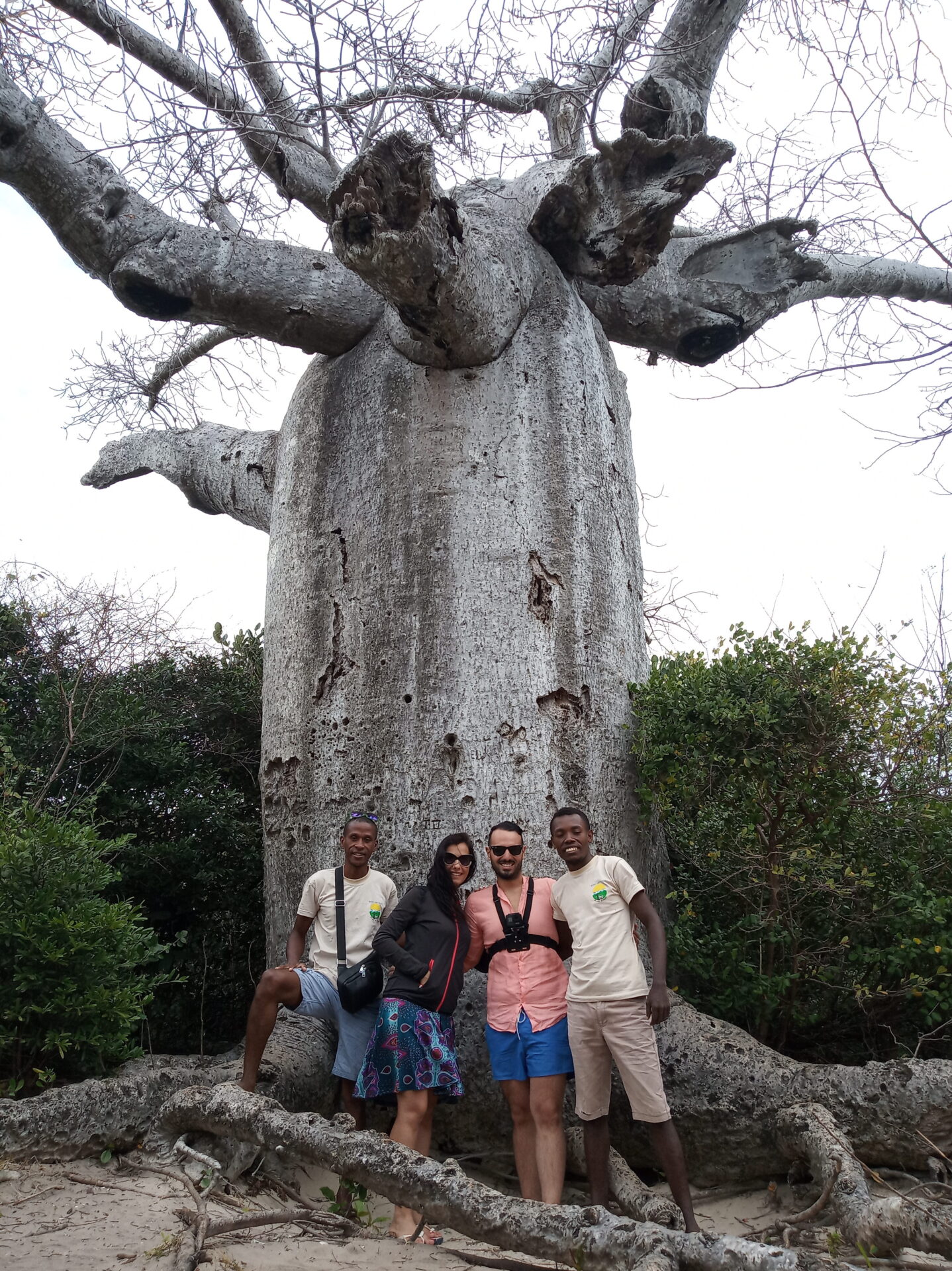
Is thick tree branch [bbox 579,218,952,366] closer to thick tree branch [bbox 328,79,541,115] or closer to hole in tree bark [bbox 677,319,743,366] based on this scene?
hole in tree bark [bbox 677,319,743,366]

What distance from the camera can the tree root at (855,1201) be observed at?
3016 millimetres

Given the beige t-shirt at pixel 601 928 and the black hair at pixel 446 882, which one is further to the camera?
the black hair at pixel 446 882

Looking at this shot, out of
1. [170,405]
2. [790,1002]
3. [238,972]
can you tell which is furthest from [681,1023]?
[170,405]

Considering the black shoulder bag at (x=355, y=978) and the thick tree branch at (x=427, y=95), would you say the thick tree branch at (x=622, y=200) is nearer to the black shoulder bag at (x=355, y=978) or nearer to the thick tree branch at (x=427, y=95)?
the thick tree branch at (x=427, y=95)

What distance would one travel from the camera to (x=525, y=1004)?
3770 millimetres

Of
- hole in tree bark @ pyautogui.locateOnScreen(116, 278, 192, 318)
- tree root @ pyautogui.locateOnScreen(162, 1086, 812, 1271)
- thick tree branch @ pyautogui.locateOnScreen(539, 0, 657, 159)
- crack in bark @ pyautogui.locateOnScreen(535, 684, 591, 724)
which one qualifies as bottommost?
tree root @ pyautogui.locateOnScreen(162, 1086, 812, 1271)

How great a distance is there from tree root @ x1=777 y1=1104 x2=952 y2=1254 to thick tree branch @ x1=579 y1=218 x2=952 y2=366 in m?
4.05

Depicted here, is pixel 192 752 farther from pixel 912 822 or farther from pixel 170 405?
pixel 912 822

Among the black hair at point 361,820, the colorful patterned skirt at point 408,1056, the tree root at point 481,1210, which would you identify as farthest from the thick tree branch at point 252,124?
the tree root at point 481,1210

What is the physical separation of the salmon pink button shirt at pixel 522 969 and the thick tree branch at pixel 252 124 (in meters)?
3.76

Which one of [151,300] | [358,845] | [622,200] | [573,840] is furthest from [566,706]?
[151,300]

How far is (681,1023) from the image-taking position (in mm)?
4203

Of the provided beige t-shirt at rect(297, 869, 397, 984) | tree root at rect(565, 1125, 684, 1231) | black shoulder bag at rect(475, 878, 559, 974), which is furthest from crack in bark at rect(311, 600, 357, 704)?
tree root at rect(565, 1125, 684, 1231)

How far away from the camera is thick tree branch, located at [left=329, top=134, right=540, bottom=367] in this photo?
4.13m
